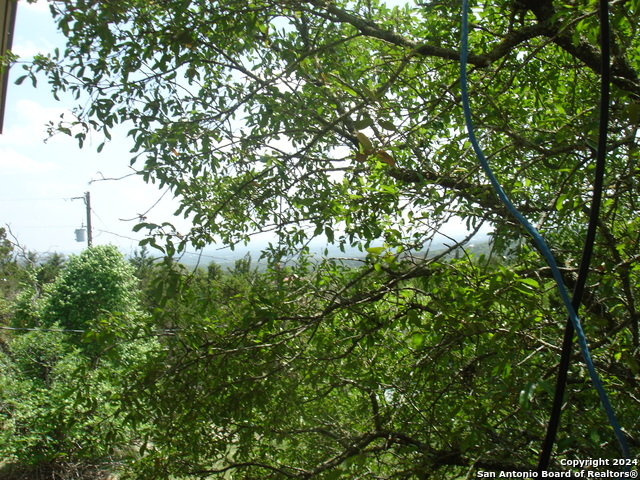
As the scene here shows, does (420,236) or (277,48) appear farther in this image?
(277,48)

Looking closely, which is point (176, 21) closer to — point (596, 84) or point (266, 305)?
point (266, 305)

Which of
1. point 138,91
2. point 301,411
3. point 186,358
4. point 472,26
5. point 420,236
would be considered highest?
point 472,26

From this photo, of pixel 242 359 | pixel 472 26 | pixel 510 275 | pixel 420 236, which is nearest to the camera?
pixel 510 275

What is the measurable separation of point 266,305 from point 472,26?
2.09 metres

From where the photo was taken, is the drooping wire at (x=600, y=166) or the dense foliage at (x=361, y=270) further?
the dense foliage at (x=361, y=270)

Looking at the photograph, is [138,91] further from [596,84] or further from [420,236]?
[596,84]

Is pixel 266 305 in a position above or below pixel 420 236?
below

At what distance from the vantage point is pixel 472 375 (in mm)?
2512

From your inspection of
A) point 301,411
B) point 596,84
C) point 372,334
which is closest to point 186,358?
point 301,411

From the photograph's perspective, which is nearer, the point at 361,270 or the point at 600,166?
the point at 600,166

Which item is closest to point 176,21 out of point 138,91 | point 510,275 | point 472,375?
point 138,91

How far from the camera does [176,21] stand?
2230mm

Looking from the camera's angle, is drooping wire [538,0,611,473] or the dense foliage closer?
drooping wire [538,0,611,473]

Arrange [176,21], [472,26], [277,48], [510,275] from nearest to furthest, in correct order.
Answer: [510,275]
[176,21]
[472,26]
[277,48]
